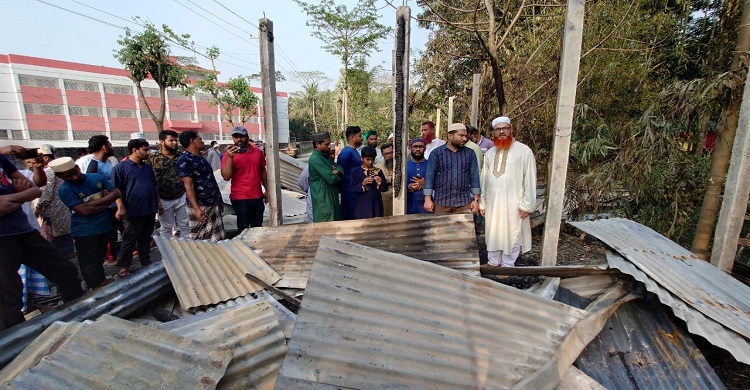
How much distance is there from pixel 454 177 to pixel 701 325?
2.35 metres

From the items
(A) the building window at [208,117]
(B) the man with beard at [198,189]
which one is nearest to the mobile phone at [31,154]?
(B) the man with beard at [198,189]

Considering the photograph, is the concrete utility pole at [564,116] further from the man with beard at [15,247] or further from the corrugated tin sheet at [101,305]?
the man with beard at [15,247]

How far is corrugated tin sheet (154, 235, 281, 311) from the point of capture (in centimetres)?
254

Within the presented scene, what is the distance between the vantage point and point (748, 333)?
193cm

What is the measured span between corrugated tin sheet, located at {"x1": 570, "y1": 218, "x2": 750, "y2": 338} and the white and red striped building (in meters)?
26.7

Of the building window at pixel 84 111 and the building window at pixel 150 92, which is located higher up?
the building window at pixel 150 92

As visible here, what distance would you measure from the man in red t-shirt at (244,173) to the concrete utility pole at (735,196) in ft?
15.6

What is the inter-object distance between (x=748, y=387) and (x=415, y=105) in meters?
10.9

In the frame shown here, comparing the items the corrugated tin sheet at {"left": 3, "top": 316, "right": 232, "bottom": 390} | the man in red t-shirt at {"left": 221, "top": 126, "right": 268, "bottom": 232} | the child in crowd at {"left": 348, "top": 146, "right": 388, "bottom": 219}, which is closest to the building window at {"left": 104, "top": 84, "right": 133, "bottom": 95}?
the man in red t-shirt at {"left": 221, "top": 126, "right": 268, "bottom": 232}

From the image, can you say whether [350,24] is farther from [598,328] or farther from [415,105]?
[598,328]

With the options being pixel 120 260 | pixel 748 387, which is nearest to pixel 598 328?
pixel 748 387

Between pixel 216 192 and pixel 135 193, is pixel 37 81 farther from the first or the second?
pixel 216 192

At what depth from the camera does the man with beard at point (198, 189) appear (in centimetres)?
407

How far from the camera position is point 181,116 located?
1518 inches
